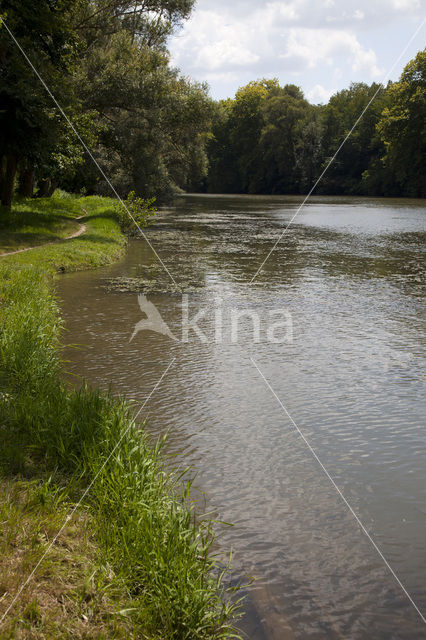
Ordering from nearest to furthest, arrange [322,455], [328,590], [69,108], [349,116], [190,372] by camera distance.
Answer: [328,590] < [322,455] < [190,372] < [69,108] < [349,116]

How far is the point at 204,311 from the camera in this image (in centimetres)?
1012

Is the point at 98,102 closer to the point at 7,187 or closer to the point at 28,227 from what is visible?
the point at 7,187

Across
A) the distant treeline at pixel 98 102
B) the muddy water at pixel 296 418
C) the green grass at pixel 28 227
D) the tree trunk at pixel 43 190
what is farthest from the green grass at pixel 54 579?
the tree trunk at pixel 43 190

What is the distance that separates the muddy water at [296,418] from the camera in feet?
11.0

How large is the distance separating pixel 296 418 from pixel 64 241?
12317 mm

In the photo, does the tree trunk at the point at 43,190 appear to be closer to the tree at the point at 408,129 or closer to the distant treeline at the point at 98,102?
the distant treeline at the point at 98,102

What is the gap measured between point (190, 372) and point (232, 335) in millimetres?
1776

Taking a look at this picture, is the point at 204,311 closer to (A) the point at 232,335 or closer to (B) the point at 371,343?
(A) the point at 232,335

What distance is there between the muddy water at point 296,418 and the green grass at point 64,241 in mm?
1054

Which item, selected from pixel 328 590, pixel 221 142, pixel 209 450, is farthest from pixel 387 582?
pixel 221 142

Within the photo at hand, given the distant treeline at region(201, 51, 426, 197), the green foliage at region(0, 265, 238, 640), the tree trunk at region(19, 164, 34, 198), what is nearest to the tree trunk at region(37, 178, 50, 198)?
the tree trunk at region(19, 164, 34, 198)

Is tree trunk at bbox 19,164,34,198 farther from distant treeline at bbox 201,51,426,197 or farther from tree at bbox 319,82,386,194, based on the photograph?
tree at bbox 319,82,386,194

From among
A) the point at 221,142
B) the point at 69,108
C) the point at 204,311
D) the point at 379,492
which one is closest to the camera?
the point at 379,492

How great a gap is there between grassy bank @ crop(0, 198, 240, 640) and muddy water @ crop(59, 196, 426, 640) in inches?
16.6
